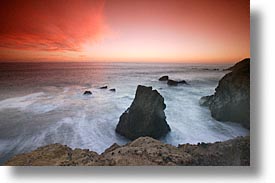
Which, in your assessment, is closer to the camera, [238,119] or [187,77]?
[238,119]

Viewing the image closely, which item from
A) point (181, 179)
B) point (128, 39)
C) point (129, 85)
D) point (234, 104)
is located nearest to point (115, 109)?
point (129, 85)

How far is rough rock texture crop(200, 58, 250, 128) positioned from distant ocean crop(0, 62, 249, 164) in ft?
0.13

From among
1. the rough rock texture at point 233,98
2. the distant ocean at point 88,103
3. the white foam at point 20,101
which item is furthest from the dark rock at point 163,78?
the white foam at point 20,101

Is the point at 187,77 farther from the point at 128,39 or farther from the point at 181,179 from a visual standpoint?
the point at 181,179

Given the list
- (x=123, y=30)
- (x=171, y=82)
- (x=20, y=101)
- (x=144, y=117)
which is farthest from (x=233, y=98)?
(x=20, y=101)

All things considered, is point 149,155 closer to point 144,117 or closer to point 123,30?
point 144,117

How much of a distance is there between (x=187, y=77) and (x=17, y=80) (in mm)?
1141

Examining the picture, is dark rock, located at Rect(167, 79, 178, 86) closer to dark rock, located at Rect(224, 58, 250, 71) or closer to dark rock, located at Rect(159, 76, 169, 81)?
dark rock, located at Rect(159, 76, 169, 81)

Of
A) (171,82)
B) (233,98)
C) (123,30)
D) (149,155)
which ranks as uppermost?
(123,30)

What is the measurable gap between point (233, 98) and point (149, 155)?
66 centimetres

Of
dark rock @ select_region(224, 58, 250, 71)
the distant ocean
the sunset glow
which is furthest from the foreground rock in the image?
dark rock @ select_region(224, 58, 250, 71)

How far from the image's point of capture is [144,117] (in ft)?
6.33

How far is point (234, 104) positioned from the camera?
191 cm

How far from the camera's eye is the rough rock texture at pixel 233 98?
1887mm
